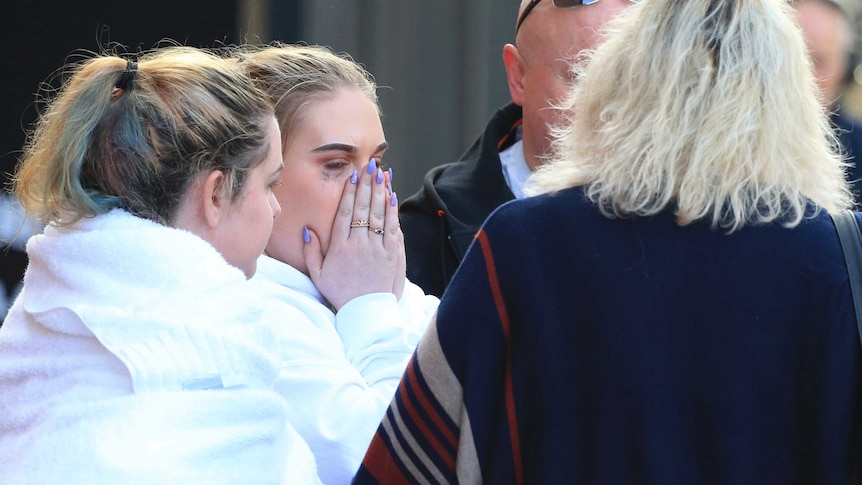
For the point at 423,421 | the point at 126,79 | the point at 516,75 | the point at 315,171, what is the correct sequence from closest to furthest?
the point at 423,421 < the point at 126,79 < the point at 315,171 < the point at 516,75

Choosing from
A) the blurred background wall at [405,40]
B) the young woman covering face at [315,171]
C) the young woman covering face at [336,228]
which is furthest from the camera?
the blurred background wall at [405,40]

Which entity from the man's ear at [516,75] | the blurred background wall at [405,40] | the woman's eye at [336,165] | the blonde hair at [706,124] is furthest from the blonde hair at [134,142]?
the blurred background wall at [405,40]

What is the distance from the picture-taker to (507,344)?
1725 mm

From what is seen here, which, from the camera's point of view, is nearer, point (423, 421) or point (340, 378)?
point (423, 421)

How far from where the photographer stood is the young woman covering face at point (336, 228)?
87.2 inches

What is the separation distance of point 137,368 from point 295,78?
98 centimetres

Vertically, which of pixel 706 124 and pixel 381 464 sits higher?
pixel 706 124

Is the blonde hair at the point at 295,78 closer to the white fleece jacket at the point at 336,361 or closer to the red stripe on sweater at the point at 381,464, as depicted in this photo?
the white fleece jacket at the point at 336,361

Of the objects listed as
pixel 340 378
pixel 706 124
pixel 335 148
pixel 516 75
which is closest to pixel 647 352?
pixel 706 124

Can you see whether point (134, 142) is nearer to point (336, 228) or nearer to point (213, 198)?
point (213, 198)

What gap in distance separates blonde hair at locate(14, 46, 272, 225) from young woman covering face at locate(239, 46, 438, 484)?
382mm

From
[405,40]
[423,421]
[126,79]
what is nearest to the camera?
[423,421]

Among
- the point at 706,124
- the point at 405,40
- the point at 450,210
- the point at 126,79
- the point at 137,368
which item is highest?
the point at 706,124

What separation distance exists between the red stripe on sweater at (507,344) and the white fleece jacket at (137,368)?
354 millimetres
